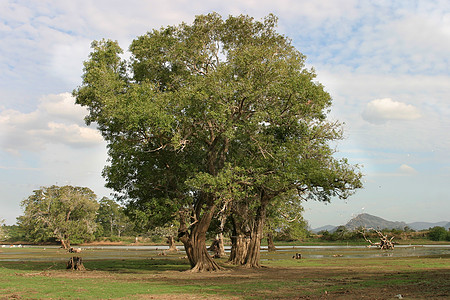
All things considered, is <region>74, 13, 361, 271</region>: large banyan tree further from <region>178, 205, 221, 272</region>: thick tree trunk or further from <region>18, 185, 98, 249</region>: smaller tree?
<region>18, 185, 98, 249</region>: smaller tree

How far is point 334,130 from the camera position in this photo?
30.6 metres

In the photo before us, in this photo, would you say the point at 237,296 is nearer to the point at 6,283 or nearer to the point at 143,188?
the point at 6,283

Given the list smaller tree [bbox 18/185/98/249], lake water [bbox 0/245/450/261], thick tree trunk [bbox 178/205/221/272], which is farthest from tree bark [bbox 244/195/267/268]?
smaller tree [bbox 18/185/98/249]

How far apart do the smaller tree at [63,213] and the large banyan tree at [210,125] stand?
55781 millimetres

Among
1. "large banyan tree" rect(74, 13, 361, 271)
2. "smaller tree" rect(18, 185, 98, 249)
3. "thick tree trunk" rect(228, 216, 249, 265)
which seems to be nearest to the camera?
"large banyan tree" rect(74, 13, 361, 271)

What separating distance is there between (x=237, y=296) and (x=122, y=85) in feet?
68.3

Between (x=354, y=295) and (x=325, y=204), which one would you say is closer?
(x=354, y=295)

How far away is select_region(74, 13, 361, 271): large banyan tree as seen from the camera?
2722 cm

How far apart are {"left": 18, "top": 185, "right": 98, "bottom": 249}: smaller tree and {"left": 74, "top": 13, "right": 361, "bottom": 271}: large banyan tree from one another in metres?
55.8

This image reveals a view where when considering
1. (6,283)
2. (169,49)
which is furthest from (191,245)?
(169,49)

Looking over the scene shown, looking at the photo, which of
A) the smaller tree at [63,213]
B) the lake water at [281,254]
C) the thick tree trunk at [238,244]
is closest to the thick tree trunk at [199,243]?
the thick tree trunk at [238,244]

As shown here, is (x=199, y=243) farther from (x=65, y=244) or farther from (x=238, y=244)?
(x=65, y=244)

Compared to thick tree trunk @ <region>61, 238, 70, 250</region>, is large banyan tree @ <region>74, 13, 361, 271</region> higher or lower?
higher

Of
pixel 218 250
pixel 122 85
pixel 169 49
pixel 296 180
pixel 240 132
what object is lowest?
pixel 218 250
